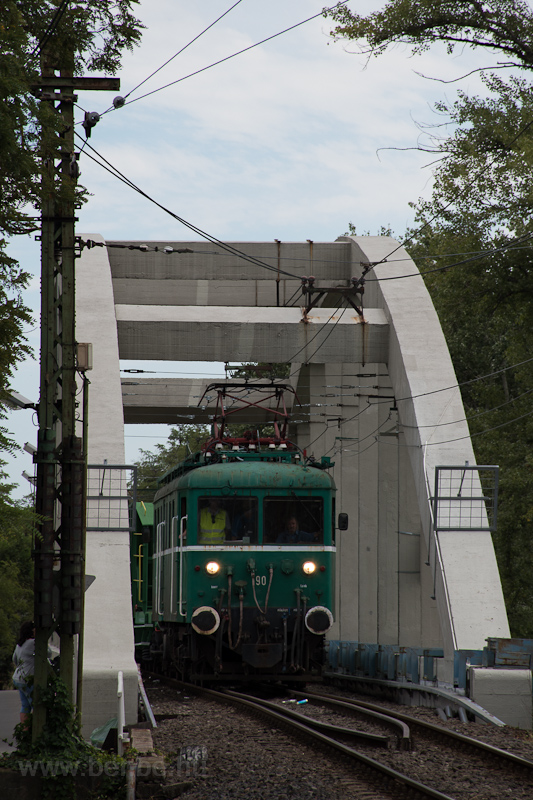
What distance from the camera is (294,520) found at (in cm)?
1552

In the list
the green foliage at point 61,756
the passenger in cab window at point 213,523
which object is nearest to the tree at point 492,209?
the passenger in cab window at point 213,523

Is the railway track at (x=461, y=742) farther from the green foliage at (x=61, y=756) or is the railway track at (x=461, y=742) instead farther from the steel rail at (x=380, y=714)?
the green foliage at (x=61, y=756)

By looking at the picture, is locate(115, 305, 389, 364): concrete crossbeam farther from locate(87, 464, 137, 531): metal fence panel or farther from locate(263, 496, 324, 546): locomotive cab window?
locate(263, 496, 324, 546): locomotive cab window

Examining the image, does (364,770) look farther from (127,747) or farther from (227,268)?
(227,268)

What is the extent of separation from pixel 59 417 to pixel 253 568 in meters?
6.26

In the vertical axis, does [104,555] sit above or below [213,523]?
below

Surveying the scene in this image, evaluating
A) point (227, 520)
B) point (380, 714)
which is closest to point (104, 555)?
point (227, 520)

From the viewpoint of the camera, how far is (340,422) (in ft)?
86.2

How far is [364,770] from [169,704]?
5.53m

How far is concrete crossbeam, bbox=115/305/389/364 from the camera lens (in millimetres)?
20031

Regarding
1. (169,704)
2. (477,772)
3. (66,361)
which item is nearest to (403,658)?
(169,704)

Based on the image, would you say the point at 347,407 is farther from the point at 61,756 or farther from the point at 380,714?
the point at 61,756

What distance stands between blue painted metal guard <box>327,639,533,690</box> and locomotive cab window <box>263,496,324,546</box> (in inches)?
91.4

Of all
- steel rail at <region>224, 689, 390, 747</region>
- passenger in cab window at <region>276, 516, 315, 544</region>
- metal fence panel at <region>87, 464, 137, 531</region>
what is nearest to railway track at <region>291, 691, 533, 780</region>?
steel rail at <region>224, 689, 390, 747</region>
